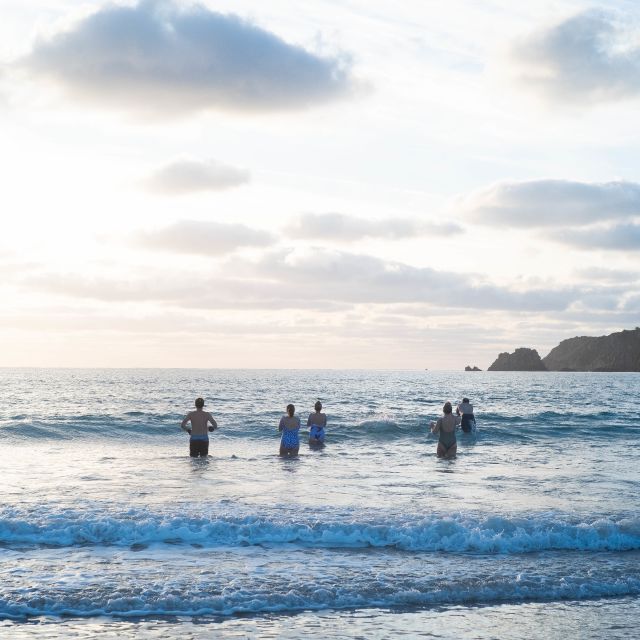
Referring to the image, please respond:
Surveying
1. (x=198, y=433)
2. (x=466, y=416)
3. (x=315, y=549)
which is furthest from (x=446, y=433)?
(x=315, y=549)

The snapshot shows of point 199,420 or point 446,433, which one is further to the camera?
point 446,433

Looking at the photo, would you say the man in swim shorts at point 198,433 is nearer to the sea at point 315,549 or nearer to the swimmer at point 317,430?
the sea at point 315,549

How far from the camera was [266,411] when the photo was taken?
4378cm

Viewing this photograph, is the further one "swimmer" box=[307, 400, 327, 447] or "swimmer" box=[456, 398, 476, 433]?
"swimmer" box=[456, 398, 476, 433]

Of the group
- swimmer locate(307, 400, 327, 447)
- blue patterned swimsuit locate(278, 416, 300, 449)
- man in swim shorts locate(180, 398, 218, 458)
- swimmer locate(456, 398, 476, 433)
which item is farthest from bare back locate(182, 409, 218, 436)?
swimmer locate(456, 398, 476, 433)

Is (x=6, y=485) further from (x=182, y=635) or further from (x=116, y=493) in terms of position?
(x=182, y=635)

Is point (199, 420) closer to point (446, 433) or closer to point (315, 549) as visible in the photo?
point (446, 433)

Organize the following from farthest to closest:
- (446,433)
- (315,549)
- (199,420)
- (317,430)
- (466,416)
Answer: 1. (466,416)
2. (317,430)
3. (446,433)
4. (199,420)
5. (315,549)

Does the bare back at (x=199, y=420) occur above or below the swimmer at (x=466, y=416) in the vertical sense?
above

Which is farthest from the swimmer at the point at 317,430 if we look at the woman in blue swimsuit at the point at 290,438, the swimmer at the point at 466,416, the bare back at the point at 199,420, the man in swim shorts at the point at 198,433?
the swimmer at the point at 466,416

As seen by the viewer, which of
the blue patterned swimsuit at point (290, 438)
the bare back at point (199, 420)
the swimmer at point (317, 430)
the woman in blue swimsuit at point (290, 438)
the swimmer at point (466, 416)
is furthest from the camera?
the swimmer at point (466, 416)

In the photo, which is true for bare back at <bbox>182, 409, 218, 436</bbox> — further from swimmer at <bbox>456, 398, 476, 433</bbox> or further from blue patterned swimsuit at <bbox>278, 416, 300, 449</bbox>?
swimmer at <bbox>456, 398, 476, 433</bbox>

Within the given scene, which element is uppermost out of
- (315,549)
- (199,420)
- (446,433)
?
(199,420)

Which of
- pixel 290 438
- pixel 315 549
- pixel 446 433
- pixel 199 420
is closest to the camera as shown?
pixel 315 549
